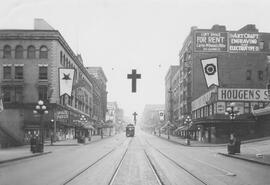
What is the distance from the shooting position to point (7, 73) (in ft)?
212

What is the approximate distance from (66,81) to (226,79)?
52.9 metres

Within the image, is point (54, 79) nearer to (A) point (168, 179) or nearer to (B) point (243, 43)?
(B) point (243, 43)

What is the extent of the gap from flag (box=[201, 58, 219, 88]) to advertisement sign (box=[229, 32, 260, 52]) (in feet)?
170

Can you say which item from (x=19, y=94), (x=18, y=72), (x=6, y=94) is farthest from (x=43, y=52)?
(x=6, y=94)

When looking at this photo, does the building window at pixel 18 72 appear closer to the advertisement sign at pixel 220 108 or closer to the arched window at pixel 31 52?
the arched window at pixel 31 52

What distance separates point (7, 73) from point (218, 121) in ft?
103

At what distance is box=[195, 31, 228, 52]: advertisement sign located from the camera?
76.2 metres

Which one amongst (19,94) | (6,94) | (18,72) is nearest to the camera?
(6,94)

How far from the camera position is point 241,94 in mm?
63750

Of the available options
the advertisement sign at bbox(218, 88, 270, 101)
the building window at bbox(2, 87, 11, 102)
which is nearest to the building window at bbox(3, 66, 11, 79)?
the building window at bbox(2, 87, 11, 102)

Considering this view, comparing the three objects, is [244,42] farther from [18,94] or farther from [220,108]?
[18,94]

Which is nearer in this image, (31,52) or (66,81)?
(66,81)

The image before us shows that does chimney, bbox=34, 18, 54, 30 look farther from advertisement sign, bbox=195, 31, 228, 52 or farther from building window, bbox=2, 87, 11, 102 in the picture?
advertisement sign, bbox=195, 31, 228, 52

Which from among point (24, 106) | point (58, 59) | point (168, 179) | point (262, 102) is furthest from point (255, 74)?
point (168, 179)
